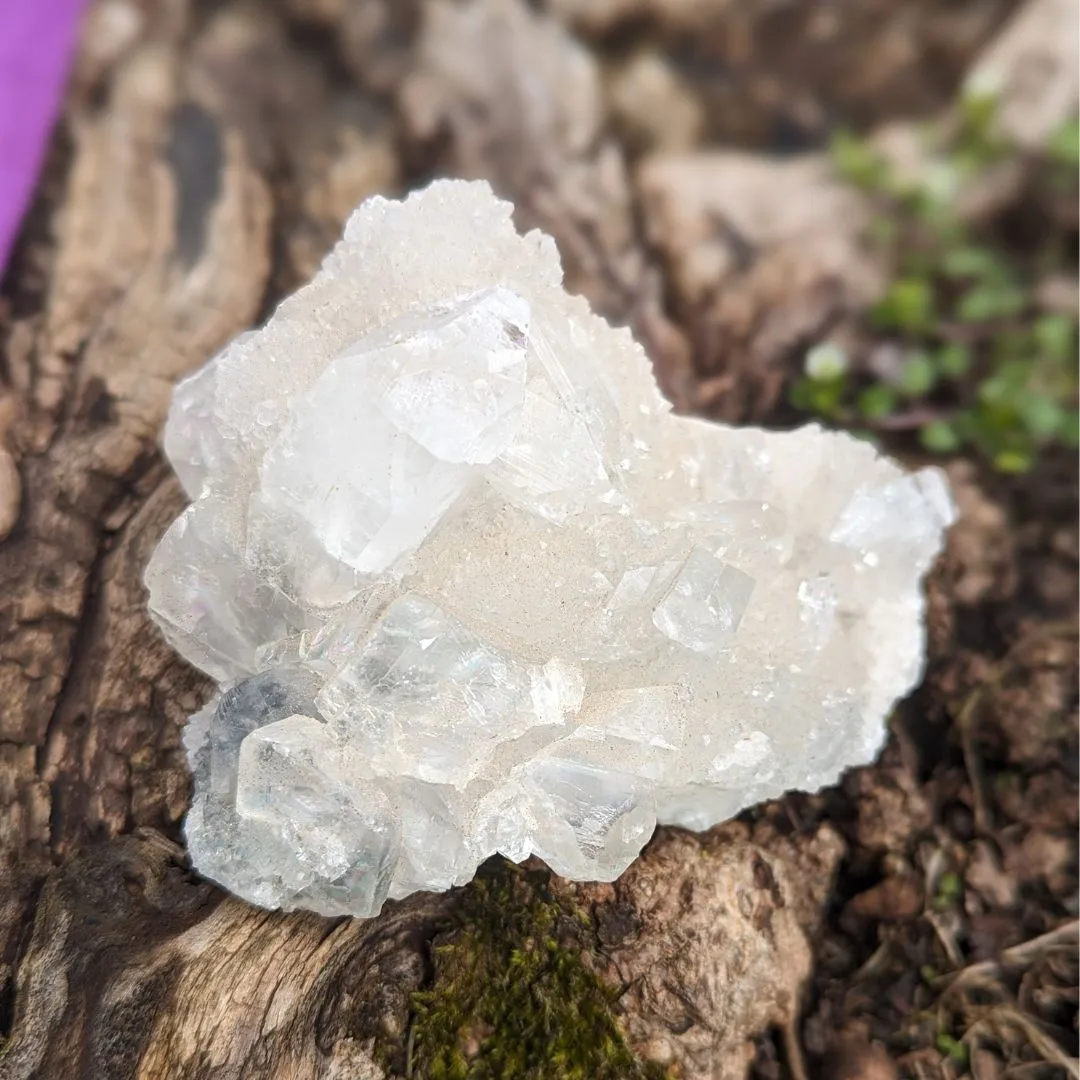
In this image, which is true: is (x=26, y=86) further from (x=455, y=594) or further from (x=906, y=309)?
(x=906, y=309)

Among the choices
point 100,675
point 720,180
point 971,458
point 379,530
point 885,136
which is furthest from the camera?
point 885,136

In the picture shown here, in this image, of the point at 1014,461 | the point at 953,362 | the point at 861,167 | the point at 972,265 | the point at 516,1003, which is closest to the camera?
the point at 516,1003

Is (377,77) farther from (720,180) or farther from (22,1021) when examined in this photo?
(22,1021)

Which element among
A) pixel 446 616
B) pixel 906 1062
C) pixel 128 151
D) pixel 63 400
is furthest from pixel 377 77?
pixel 906 1062

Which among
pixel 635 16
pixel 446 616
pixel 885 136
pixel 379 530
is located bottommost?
pixel 885 136

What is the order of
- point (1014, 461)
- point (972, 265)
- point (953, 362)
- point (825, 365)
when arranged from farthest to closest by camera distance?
point (972, 265)
point (953, 362)
point (825, 365)
point (1014, 461)

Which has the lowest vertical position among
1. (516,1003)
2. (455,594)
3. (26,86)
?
(516,1003)

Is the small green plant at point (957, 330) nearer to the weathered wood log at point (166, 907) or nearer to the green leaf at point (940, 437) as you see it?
the green leaf at point (940, 437)

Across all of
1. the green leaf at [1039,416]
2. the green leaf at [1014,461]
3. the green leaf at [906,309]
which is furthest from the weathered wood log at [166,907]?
the green leaf at [906,309]

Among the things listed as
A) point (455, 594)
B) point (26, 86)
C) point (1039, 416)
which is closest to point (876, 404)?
point (1039, 416)
